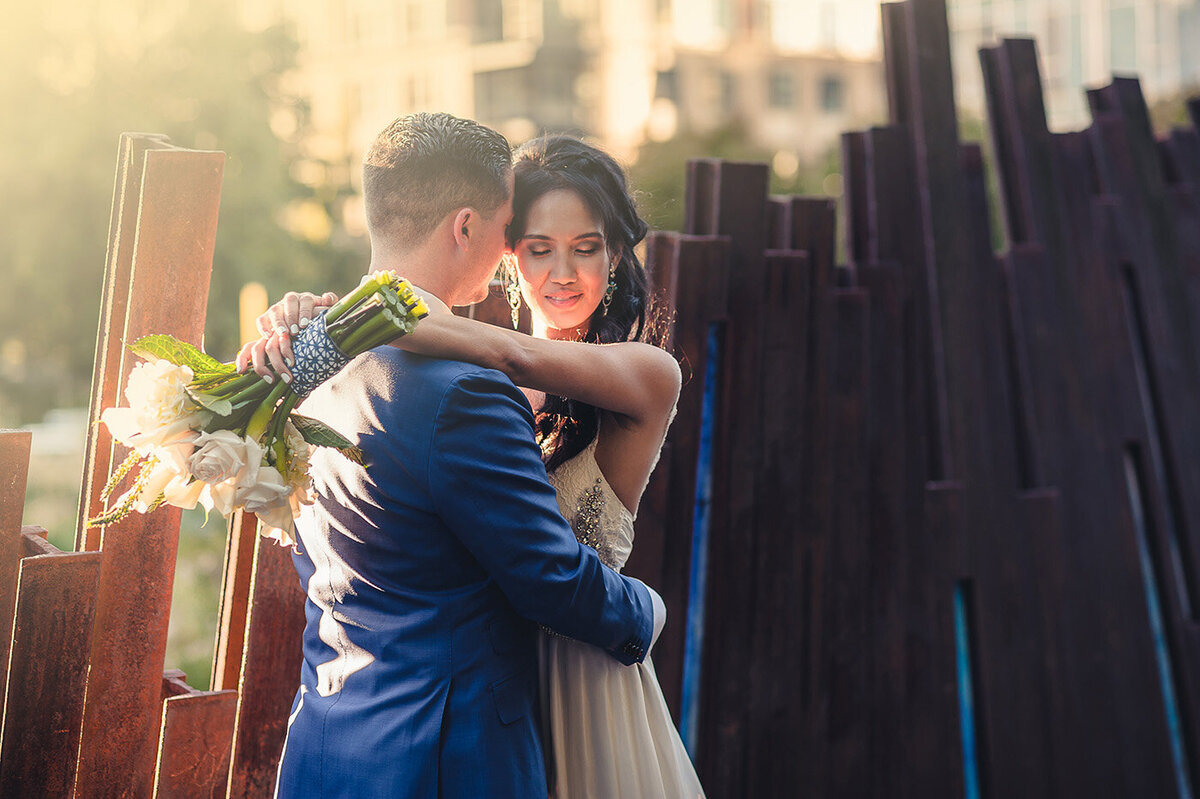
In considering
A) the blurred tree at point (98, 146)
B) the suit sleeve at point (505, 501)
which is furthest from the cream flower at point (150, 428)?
the blurred tree at point (98, 146)

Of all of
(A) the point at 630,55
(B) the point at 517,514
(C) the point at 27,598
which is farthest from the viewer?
(A) the point at 630,55

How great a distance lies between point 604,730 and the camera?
212 cm

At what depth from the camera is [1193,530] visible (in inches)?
152

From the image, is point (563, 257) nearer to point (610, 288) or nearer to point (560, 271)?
point (560, 271)

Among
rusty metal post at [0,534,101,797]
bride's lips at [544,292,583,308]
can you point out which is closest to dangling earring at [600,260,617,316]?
bride's lips at [544,292,583,308]

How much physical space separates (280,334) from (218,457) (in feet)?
0.79

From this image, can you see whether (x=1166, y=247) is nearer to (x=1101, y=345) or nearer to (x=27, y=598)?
(x=1101, y=345)

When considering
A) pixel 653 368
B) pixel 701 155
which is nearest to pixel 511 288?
pixel 653 368

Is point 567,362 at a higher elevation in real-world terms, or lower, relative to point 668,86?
lower

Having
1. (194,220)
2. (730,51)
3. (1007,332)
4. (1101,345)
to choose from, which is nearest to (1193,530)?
(1101,345)

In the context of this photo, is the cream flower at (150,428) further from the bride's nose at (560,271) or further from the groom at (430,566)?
the bride's nose at (560,271)

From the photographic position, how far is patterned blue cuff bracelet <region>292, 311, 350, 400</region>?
1762mm

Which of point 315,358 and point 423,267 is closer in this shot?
point 315,358

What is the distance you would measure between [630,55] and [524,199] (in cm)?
4852
